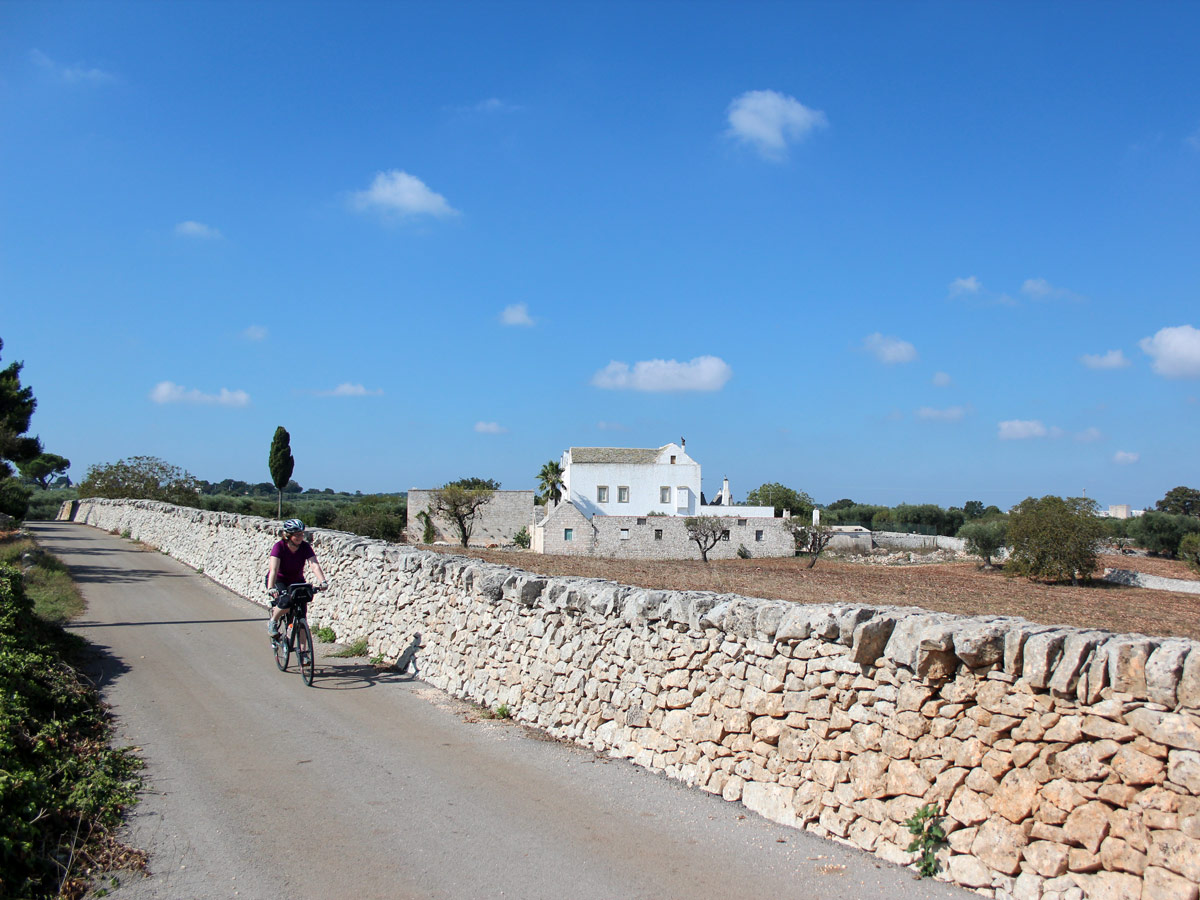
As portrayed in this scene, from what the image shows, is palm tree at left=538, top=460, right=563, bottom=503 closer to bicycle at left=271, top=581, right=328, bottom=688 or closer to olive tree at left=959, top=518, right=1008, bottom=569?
olive tree at left=959, top=518, right=1008, bottom=569

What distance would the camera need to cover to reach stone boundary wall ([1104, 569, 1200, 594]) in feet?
105

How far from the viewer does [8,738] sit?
534 cm

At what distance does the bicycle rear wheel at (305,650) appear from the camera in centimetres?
957

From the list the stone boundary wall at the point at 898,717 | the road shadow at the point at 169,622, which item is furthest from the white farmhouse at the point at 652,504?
the stone boundary wall at the point at 898,717

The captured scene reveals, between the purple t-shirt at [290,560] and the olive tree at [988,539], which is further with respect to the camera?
the olive tree at [988,539]

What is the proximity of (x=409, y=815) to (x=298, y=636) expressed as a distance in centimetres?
476

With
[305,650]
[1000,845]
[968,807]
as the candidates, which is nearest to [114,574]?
[305,650]

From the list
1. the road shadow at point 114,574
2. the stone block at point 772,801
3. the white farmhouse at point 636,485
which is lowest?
the road shadow at point 114,574

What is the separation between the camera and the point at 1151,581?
109ft

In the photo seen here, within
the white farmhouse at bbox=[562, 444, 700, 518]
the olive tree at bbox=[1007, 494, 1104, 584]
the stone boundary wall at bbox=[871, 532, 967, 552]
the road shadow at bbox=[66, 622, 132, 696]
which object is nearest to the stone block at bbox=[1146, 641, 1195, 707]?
the road shadow at bbox=[66, 622, 132, 696]

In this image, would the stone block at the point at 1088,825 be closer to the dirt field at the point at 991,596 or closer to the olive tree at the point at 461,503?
the dirt field at the point at 991,596

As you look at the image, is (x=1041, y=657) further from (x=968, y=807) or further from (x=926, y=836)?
(x=926, y=836)


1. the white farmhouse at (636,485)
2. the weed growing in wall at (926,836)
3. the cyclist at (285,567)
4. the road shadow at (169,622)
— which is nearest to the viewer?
the weed growing in wall at (926,836)

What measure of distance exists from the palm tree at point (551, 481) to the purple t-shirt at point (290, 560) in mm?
63919
